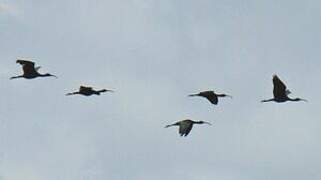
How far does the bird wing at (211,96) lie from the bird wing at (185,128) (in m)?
1.87

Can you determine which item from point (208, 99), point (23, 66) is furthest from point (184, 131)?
point (23, 66)

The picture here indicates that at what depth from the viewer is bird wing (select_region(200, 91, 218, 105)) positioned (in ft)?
399

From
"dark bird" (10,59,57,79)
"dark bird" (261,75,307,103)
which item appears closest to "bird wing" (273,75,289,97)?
"dark bird" (261,75,307,103)

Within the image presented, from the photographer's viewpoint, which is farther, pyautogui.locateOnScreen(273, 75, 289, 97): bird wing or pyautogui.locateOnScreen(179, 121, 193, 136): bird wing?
pyautogui.locateOnScreen(179, 121, 193, 136): bird wing

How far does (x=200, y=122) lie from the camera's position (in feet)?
406

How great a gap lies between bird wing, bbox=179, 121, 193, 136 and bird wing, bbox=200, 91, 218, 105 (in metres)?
1.87

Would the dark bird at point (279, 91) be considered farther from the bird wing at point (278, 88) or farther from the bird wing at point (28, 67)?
the bird wing at point (28, 67)

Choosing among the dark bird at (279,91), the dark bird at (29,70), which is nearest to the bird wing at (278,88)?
the dark bird at (279,91)

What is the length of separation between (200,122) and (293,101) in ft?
18.8

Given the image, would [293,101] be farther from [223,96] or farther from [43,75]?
[43,75]

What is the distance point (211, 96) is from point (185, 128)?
2805 millimetres

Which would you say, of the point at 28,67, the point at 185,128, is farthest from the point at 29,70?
the point at 185,128

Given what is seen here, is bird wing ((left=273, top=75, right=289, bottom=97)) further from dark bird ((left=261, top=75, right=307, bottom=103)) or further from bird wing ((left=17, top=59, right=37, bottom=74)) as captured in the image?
bird wing ((left=17, top=59, right=37, bottom=74))

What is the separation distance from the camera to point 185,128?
396 ft
